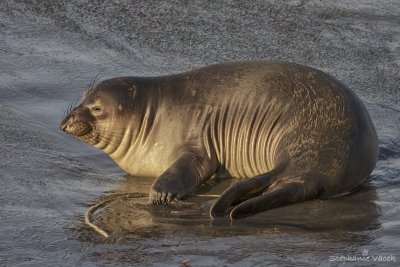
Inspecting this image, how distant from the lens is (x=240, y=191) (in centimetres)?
652

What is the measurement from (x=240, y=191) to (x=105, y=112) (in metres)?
1.76

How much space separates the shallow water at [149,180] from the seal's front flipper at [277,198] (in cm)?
6

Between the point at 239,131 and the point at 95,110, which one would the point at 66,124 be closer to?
the point at 95,110

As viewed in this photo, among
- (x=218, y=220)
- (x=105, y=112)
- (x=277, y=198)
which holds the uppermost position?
(x=105, y=112)

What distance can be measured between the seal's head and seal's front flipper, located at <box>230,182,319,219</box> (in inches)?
66.6

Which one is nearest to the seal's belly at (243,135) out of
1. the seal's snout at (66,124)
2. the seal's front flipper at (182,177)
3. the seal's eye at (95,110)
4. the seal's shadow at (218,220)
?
the seal's front flipper at (182,177)

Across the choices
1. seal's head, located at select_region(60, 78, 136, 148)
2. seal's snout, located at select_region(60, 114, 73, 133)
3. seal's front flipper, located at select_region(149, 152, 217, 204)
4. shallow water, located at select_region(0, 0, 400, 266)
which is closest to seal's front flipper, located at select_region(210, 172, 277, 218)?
shallow water, located at select_region(0, 0, 400, 266)

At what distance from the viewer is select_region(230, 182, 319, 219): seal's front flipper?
6.26 meters

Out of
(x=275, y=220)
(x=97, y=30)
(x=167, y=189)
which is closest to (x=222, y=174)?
(x=167, y=189)

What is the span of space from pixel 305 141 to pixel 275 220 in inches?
36.7

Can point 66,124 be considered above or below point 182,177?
above

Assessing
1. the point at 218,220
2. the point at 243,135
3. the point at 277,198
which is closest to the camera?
the point at 218,220

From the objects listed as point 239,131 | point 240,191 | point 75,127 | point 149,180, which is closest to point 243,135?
point 239,131

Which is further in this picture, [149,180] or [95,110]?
[95,110]
